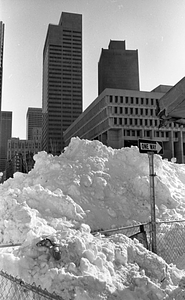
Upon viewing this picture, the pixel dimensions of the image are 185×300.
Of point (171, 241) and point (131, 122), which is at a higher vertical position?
point (131, 122)

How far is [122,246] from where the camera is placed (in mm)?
4195

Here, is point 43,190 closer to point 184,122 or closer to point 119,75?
point 184,122

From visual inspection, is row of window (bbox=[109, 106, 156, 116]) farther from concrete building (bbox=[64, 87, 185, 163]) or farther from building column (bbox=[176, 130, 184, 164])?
building column (bbox=[176, 130, 184, 164])

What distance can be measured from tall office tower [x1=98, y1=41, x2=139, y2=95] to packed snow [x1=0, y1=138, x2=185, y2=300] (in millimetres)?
91878

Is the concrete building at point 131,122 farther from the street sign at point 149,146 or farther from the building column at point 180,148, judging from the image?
the street sign at point 149,146

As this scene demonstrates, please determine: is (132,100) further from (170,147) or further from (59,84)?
(59,84)

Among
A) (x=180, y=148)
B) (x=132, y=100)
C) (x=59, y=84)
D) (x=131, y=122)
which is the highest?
(x=59, y=84)

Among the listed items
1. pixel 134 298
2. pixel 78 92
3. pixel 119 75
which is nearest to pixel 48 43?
pixel 78 92

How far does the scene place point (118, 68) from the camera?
107000mm

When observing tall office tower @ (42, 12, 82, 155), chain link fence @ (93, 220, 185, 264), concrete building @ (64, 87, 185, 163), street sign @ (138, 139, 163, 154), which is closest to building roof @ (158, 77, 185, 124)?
street sign @ (138, 139, 163, 154)

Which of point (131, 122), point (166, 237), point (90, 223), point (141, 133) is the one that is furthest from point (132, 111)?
point (166, 237)

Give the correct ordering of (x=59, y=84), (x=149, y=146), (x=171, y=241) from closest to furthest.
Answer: (x=149, y=146) < (x=171, y=241) < (x=59, y=84)

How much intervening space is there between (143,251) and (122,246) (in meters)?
0.40

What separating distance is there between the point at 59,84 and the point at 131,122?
5620cm
